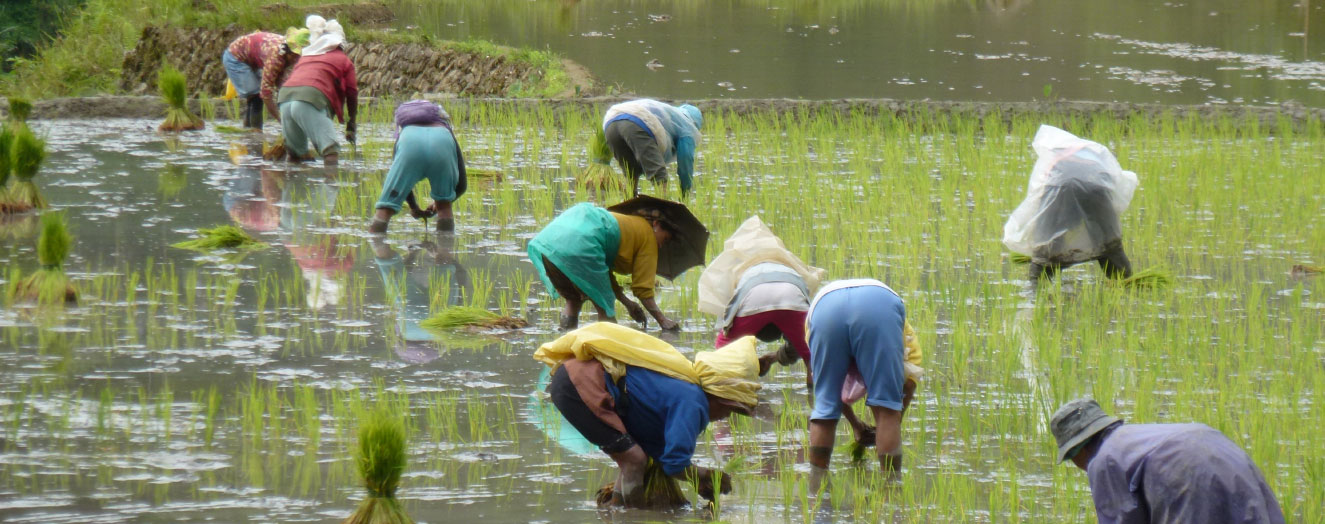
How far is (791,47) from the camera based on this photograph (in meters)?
22.9

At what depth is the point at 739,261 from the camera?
530 centimetres

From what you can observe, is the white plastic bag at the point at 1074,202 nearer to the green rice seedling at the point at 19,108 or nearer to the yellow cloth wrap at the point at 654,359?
the yellow cloth wrap at the point at 654,359

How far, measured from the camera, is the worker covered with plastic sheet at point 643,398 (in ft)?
13.3

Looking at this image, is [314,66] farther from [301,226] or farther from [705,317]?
[705,317]

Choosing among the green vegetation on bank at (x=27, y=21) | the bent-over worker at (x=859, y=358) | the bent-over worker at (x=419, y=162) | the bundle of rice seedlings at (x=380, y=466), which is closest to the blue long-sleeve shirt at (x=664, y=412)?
the bent-over worker at (x=859, y=358)

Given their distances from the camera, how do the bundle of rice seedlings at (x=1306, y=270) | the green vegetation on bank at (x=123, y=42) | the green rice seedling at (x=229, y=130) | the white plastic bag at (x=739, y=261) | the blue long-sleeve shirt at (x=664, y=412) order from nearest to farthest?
the blue long-sleeve shirt at (x=664, y=412) < the white plastic bag at (x=739, y=261) < the bundle of rice seedlings at (x=1306, y=270) < the green rice seedling at (x=229, y=130) < the green vegetation on bank at (x=123, y=42)

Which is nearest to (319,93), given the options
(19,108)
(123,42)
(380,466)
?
(19,108)

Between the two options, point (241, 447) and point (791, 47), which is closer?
point (241, 447)

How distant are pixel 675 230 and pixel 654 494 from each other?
82.9 inches

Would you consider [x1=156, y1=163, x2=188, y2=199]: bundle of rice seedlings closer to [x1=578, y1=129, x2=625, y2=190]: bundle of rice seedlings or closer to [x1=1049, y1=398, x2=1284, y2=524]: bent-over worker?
[x1=578, y1=129, x2=625, y2=190]: bundle of rice seedlings

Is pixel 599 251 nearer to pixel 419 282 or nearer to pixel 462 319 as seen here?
pixel 462 319

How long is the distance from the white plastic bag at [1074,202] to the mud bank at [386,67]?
9.17 meters

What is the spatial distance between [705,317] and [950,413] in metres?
1.72

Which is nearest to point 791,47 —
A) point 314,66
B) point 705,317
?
point 314,66
